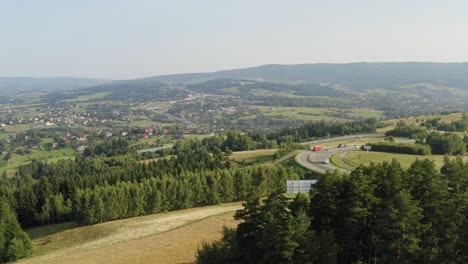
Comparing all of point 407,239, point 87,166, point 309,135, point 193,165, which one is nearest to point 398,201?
Answer: point 407,239

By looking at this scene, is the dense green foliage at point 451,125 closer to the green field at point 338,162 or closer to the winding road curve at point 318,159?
the winding road curve at point 318,159

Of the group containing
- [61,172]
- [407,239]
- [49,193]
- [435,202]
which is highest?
[435,202]

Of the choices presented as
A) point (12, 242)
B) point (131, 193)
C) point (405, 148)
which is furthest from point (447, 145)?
point (12, 242)

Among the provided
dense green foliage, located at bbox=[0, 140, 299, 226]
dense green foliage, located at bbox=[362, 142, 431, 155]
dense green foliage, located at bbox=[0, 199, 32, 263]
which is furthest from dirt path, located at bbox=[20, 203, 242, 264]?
dense green foliage, located at bbox=[362, 142, 431, 155]

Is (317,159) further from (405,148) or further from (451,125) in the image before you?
(451,125)

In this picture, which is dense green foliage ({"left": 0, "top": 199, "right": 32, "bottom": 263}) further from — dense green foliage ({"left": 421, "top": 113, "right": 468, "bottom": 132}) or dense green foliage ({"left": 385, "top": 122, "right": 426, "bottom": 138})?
dense green foliage ({"left": 421, "top": 113, "right": 468, "bottom": 132})

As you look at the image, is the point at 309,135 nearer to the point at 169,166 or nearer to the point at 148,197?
the point at 169,166

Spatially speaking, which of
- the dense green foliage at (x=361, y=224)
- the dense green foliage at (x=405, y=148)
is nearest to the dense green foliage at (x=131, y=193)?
the dense green foliage at (x=405, y=148)
